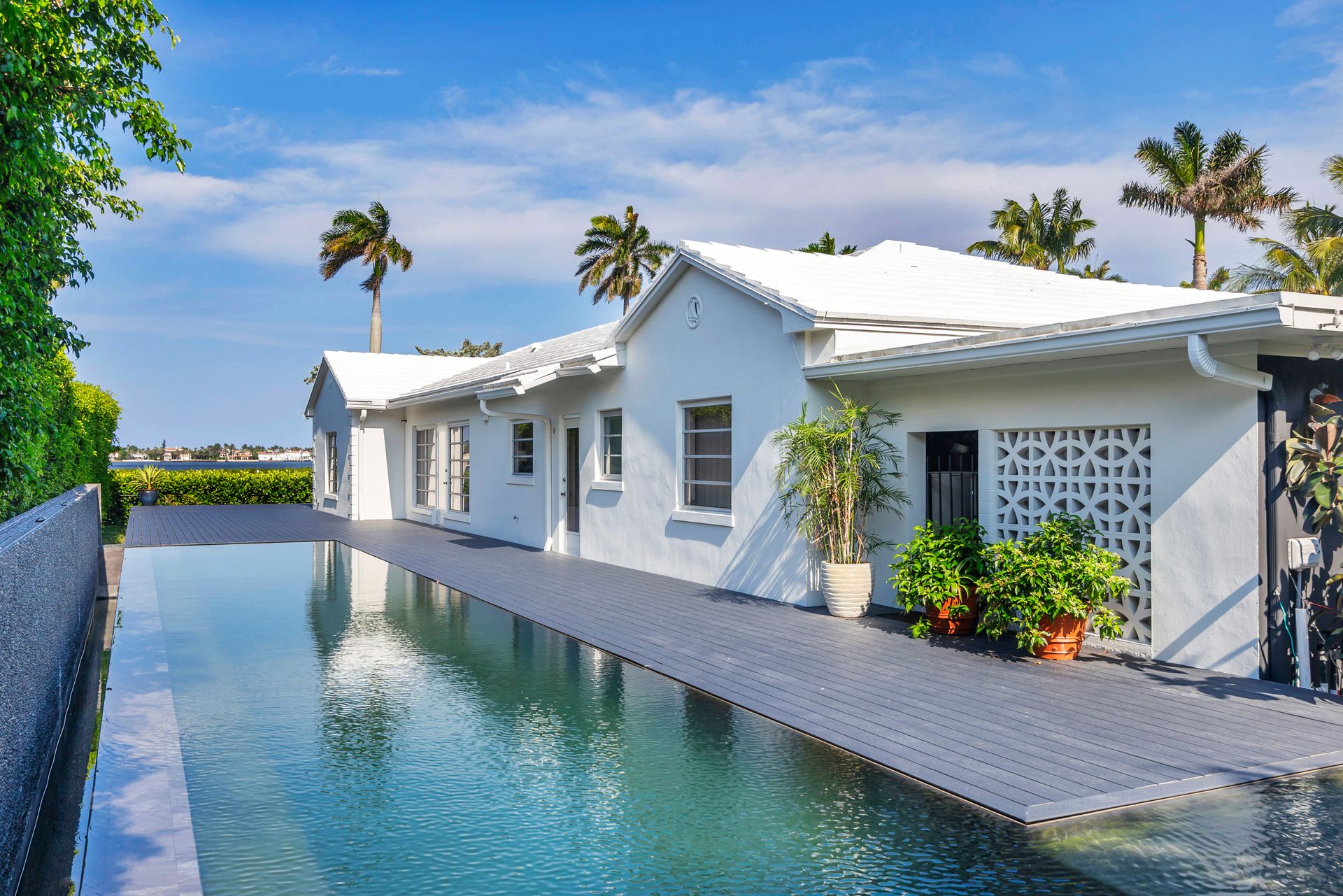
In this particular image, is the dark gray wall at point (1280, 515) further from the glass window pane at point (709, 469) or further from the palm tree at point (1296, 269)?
the palm tree at point (1296, 269)

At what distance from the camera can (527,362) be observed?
62.6 ft

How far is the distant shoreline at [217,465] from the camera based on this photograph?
30766 mm

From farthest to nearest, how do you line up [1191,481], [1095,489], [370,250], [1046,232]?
[370,250], [1046,232], [1095,489], [1191,481]

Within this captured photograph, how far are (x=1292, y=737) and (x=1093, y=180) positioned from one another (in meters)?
35.3

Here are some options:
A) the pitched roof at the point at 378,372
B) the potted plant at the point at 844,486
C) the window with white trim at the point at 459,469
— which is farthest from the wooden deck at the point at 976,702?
the pitched roof at the point at 378,372

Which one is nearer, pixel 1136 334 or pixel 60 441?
pixel 1136 334

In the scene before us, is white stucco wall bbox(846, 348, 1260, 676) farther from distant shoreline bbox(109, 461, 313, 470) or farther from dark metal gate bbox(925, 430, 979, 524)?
distant shoreline bbox(109, 461, 313, 470)

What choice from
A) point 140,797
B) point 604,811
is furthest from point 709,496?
point 140,797

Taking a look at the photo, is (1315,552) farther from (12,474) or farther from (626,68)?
(626,68)

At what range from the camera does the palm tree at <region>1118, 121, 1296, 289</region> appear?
30.0m

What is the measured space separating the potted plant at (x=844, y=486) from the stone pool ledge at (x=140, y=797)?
589 centimetres

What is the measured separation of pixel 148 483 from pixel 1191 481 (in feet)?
95.6

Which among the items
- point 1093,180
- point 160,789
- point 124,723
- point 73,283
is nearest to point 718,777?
point 160,789

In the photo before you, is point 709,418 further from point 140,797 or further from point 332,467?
point 332,467
